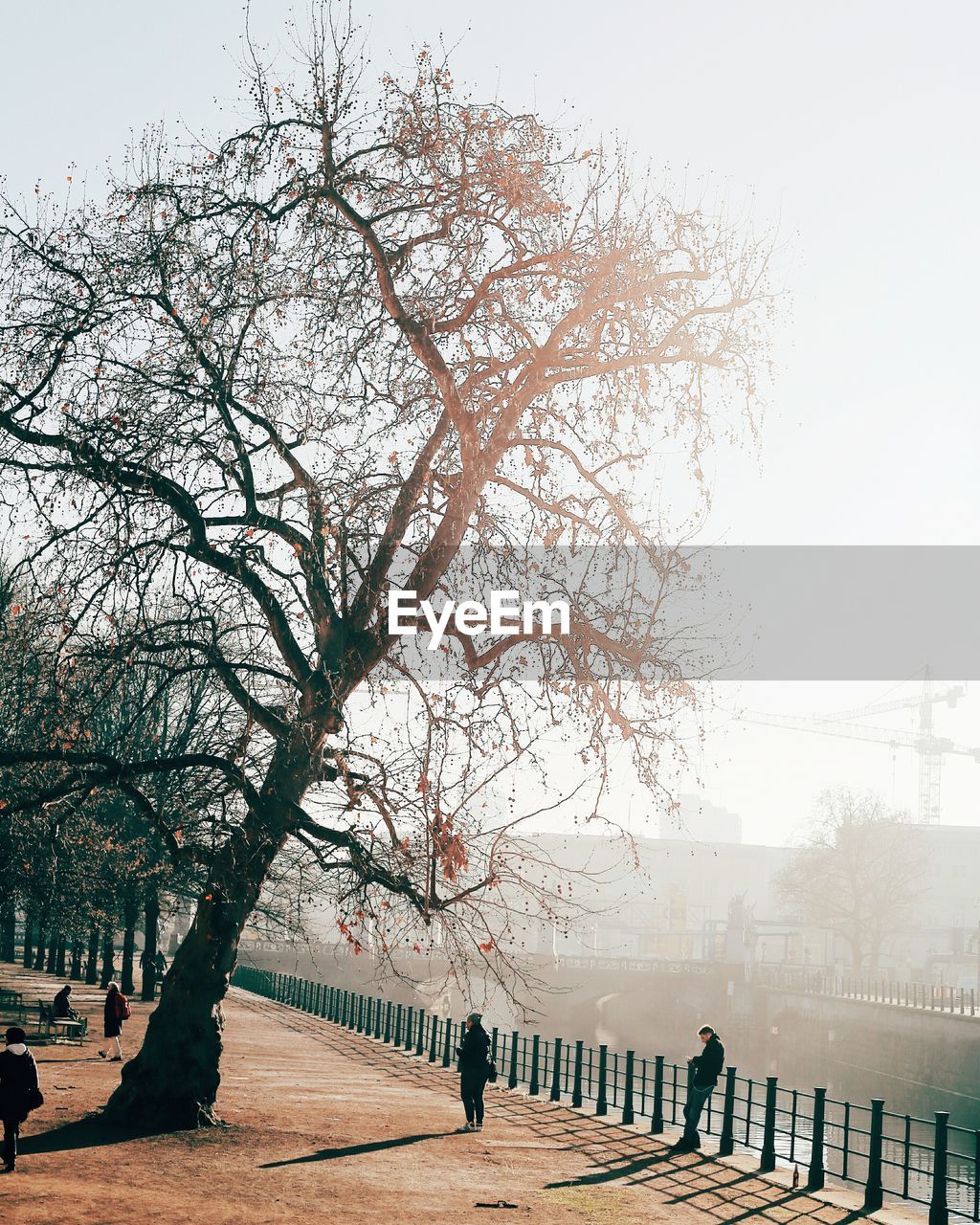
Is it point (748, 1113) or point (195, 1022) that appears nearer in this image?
point (195, 1022)

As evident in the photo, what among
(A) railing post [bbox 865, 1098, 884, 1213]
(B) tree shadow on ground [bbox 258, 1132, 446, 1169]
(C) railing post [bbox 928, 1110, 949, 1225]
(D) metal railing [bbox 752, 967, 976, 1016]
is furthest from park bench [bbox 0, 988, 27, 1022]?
(D) metal railing [bbox 752, 967, 976, 1016]

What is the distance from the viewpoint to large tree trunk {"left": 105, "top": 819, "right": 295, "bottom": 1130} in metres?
15.1

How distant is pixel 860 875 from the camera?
3140 inches

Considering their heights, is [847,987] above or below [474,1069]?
below

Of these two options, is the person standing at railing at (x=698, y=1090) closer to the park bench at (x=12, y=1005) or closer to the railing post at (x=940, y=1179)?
the railing post at (x=940, y=1179)

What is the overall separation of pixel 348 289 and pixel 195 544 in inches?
125

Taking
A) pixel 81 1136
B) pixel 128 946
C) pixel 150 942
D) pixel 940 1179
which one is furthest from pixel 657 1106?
pixel 150 942

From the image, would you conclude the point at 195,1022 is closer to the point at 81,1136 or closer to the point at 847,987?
the point at 81,1136

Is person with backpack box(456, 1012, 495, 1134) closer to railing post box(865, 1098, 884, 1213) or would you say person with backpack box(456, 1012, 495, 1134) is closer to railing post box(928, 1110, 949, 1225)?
railing post box(865, 1098, 884, 1213)

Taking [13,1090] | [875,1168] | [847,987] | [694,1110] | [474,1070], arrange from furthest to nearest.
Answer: [847,987]
[474,1070]
[694,1110]
[875,1168]
[13,1090]

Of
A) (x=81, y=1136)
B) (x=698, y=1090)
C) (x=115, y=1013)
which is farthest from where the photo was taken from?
(x=115, y=1013)

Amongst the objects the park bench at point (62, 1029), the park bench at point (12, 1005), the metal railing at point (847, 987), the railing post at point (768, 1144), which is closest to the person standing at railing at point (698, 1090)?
the railing post at point (768, 1144)

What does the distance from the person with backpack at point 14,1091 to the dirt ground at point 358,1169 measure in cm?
30

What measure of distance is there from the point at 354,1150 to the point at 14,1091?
4.20 m
